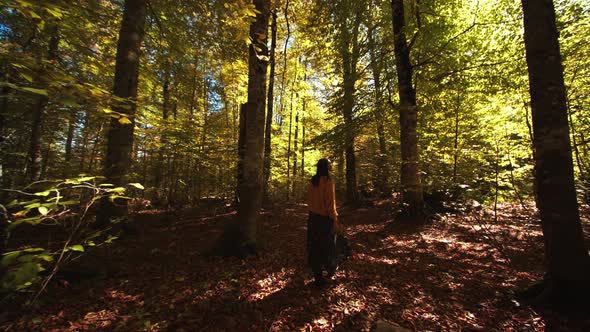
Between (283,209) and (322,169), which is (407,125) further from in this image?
(283,209)

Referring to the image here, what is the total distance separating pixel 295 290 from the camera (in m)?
4.13

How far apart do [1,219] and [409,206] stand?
906 cm

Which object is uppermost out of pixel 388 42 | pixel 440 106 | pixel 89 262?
pixel 388 42

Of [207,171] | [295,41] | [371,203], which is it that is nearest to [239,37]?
[207,171]

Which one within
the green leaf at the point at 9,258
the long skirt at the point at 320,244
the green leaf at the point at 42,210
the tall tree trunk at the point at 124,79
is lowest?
the long skirt at the point at 320,244

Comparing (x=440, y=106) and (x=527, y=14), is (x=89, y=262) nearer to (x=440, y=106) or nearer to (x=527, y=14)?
(x=527, y=14)

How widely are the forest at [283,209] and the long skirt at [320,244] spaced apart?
408 millimetres

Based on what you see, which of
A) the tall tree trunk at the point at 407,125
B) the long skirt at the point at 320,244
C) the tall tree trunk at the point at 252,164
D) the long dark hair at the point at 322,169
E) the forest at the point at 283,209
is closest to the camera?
the forest at the point at 283,209

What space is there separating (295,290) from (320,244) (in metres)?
0.86

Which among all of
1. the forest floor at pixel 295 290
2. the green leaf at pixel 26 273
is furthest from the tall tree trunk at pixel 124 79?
the green leaf at pixel 26 273

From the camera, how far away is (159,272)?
466 centimetres

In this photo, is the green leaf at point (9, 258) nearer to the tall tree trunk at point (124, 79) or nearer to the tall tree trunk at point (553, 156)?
the tall tree trunk at point (553, 156)

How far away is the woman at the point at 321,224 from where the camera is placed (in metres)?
4.27

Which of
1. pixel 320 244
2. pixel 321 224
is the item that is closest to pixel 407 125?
pixel 321 224
